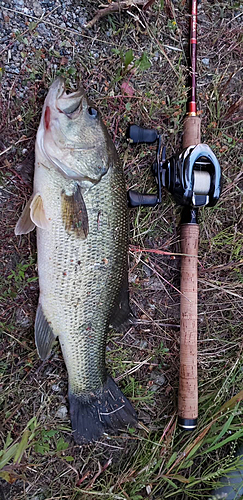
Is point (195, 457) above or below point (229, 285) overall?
below

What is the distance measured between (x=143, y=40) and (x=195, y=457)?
2.96 metres

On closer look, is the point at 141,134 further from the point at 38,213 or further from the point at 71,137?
the point at 38,213

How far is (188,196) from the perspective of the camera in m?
2.29

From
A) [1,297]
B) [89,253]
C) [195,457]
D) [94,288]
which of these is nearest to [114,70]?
[89,253]

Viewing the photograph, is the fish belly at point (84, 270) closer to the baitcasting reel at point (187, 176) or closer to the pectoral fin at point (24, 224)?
the pectoral fin at point (24, 224)

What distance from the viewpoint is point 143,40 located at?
262 cm

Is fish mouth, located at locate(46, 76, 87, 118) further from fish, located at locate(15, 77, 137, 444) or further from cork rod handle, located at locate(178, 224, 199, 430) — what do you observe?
cork rod handle, located at locate(178, 224, 199, 430)

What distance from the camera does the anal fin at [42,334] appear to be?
7.23ft

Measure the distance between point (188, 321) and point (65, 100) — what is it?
1.57 m

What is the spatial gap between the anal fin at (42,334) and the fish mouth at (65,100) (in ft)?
3.65

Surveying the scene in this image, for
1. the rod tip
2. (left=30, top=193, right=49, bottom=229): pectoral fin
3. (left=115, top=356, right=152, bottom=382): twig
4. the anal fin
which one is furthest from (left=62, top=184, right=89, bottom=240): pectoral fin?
the rod tip

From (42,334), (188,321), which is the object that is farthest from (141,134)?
(42,334)

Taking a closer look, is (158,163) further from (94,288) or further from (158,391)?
(158,391)

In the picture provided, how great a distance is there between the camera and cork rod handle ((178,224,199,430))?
2484mm
